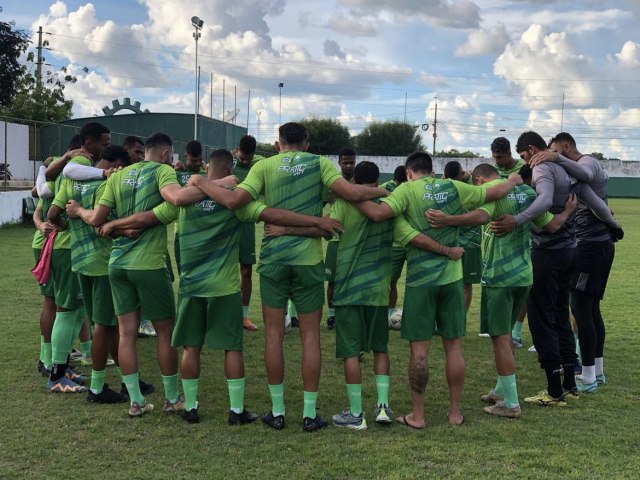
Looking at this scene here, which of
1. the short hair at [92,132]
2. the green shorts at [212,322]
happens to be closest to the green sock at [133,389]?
the green shorts at [212,322]

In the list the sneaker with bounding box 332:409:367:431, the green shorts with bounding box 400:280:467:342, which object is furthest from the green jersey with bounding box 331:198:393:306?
the sneaker with bounding box 332:409:367:431

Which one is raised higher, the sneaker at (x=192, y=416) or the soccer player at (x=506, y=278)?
the soccer player at (x=506, y=278)

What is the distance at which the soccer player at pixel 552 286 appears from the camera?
5.55 meters

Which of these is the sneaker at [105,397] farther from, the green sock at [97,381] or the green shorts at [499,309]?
the green shorts at [499,309]

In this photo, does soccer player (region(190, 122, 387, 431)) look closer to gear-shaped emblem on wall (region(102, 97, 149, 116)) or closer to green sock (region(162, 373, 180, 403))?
green sock (region(162, 373, 180, 403))

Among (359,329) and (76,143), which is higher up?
(76,143)

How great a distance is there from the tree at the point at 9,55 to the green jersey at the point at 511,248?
115 feet

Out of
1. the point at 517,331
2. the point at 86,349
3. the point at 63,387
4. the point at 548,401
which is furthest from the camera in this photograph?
the point at 517,331

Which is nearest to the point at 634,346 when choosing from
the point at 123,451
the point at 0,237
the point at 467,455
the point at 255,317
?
the point at 467,455

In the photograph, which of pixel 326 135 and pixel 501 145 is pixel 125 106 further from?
pixel 501 145

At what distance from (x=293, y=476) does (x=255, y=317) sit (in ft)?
17.0

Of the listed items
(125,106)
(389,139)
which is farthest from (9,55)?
(389,139)

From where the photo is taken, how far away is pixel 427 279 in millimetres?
4887

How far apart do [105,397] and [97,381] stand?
6.4 inches
